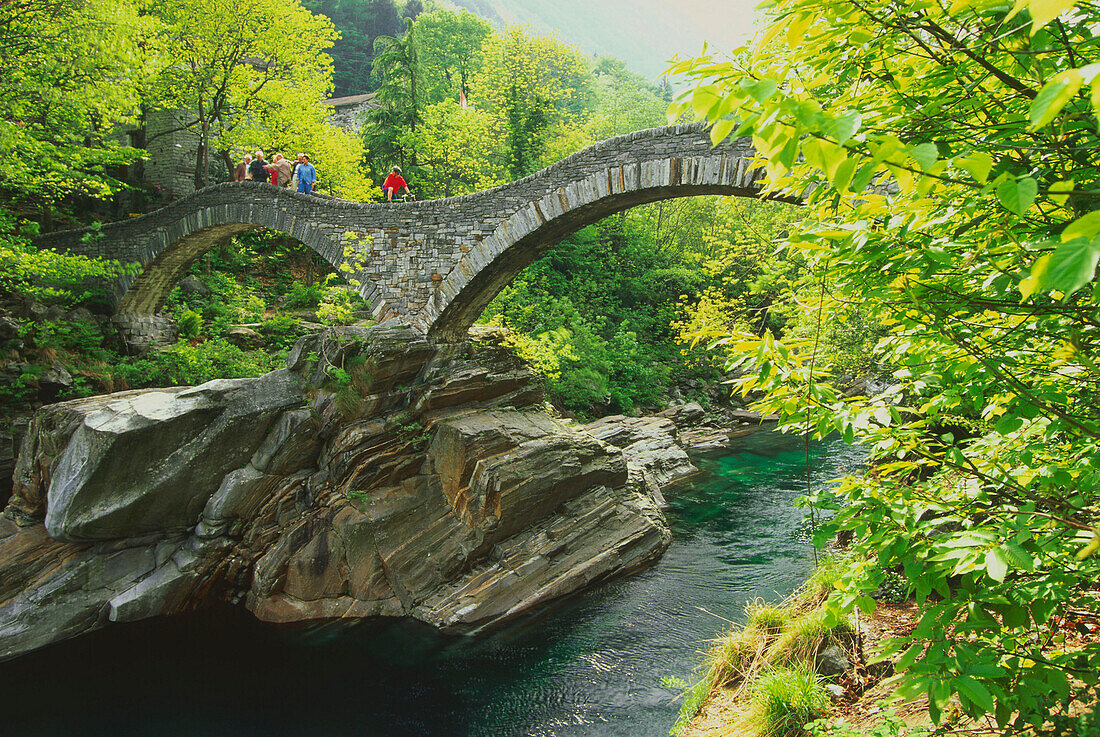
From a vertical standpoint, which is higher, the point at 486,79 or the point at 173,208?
the point at 486,79

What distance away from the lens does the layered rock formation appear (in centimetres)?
787

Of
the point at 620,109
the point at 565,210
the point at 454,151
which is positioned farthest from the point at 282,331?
the point at 620,109

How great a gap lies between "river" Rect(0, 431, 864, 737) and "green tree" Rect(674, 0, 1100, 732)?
429 centimetres

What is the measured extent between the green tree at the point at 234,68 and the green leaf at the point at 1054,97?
19.9 meters

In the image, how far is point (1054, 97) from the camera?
0.95m

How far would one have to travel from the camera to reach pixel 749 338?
2480 millimetres

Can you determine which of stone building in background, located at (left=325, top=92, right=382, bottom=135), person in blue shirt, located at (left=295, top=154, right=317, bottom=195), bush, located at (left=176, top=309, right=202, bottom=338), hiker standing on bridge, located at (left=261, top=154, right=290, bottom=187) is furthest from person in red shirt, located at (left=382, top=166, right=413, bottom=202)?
stone building in background, located at (left=325, top=92, right=382, bottom=135)

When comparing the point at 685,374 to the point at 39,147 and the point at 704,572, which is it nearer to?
the point at 704,572

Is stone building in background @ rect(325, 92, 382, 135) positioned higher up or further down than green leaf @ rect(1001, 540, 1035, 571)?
higher up

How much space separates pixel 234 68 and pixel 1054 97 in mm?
20733

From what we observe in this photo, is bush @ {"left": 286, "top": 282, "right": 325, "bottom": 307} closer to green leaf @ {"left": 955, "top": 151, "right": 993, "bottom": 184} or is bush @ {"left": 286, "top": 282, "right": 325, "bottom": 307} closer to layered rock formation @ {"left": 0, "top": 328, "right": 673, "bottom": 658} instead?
layered rock formation @ {"left": 0, "top": 328, "right": 673, "bottom": 658}

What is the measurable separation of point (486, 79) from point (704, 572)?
21773 mm

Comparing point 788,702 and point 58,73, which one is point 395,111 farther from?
point 788,702

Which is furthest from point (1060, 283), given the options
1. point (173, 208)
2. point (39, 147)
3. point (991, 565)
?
point (173, 208)
